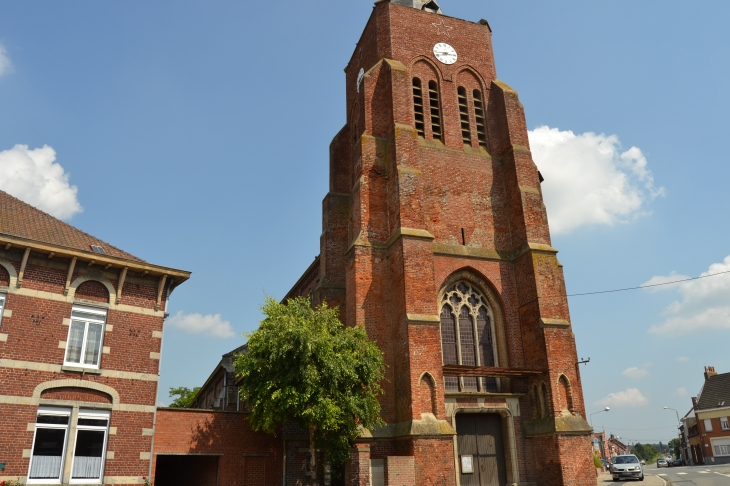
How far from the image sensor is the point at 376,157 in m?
23.4

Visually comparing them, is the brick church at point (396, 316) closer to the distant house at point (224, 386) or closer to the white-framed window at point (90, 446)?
the white-framed window at point (90, 446)

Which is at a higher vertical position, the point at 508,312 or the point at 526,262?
the point at 526,262

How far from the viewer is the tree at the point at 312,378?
53.8 feet

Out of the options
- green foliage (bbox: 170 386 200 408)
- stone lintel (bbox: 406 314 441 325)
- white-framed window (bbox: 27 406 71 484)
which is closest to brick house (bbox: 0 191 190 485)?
white-framed window (bbox: 27 406 71 484)

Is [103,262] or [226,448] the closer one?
[103,262]

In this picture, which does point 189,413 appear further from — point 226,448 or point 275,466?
point 275,466

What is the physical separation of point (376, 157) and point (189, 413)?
1206 cm

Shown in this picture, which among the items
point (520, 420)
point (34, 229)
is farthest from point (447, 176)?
point (34, 229)

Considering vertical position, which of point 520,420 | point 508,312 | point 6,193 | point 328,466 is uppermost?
point 6,193

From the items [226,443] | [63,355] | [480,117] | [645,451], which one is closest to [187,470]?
[226,443]

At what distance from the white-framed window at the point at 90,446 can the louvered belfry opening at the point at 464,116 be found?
17.9m

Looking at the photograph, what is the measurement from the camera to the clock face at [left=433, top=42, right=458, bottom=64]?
87.6 feet

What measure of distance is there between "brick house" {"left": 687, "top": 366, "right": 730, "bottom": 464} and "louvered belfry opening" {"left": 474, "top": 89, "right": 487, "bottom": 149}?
47260 mm

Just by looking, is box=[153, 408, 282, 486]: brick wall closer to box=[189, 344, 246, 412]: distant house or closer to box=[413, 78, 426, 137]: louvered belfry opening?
box=[189, 344, 246, 412]: distant house
